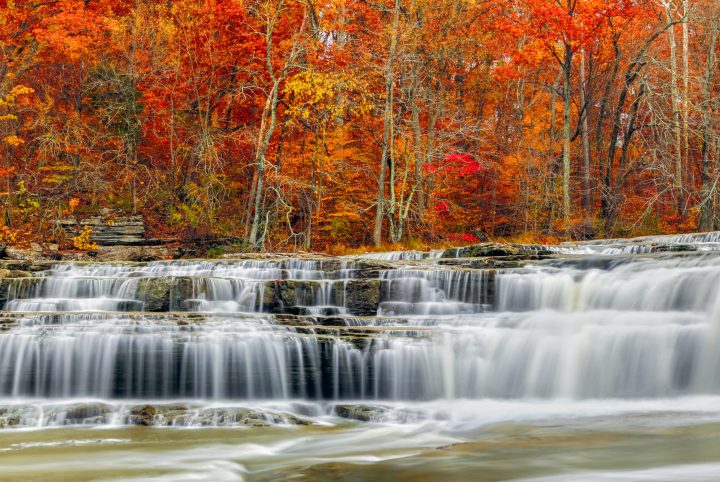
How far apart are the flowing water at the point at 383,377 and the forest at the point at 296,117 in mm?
10310

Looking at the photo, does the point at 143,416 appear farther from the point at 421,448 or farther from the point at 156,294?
the point at 156,294

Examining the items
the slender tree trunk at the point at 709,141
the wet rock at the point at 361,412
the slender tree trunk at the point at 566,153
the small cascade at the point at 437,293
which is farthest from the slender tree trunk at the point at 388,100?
the wet rock at the point at 361,412

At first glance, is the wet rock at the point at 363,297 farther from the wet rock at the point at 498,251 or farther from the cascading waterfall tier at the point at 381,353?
the wet rock at the point at 498,251

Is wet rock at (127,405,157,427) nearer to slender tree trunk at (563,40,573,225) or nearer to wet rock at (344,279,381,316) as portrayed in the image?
wet rock at (344,279,381,316)

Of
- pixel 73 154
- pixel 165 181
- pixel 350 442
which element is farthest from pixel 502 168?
pixel 350 442

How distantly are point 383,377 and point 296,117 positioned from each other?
17.2 meters

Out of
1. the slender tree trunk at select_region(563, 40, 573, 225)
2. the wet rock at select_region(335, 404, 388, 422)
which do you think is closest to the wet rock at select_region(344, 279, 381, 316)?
the wet rock at select_region(335, 404, 388, 422)

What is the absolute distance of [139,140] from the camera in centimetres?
2506

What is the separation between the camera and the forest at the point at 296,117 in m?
22.7

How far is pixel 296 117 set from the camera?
25.5 metres

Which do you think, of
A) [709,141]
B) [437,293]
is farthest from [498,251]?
[709,141]

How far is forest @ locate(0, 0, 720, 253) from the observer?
22.7 m

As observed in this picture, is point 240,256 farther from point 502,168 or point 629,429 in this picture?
point 502,168

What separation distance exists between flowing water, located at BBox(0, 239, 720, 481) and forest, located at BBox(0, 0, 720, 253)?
1031 cm
